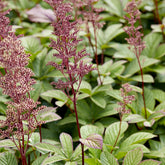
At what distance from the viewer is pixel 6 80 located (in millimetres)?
993

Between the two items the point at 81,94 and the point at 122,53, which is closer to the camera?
the point at 81,94

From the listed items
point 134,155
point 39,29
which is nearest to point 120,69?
point 134,155

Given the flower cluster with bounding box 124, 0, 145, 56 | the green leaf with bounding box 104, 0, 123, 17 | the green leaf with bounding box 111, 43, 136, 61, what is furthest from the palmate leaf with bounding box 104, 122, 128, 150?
the green leaf with bounding box 104, 0, 123, 17

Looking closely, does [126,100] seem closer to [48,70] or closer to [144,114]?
[144,114]

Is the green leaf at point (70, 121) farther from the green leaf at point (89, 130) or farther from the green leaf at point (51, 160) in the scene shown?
the green leaf at point (51, 160)

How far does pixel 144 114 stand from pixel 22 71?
101cm

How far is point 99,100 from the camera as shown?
69.0 inches

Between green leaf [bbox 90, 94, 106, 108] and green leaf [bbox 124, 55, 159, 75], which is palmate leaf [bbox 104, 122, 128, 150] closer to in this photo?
green leaf [bbox 90, 94, 106, 108]

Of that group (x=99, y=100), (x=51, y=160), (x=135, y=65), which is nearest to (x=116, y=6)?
(x=135, y=65)

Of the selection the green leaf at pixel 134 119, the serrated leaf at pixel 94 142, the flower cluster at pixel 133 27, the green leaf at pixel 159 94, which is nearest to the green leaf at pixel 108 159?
the serrated leaf at pixel 94 142

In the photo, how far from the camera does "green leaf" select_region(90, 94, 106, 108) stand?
1700mm

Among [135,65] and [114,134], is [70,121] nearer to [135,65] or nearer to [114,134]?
[114,134]

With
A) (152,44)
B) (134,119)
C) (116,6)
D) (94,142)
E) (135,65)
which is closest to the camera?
(94,142)

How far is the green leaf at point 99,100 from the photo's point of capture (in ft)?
5.58
